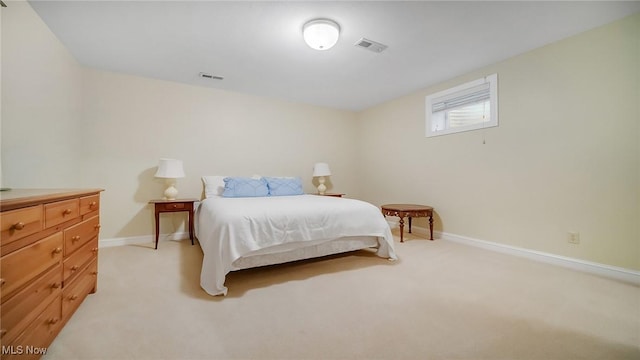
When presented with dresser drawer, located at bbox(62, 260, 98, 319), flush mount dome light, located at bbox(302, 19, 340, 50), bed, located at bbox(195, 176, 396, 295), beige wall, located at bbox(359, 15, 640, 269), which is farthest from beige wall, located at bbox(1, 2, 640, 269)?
flush mount dome light, located at bbox(302, 19, 340, 50)

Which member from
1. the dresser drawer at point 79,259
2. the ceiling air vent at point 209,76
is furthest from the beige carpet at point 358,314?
the ceiling air vent at point 209,76

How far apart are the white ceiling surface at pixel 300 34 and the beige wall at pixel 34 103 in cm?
19

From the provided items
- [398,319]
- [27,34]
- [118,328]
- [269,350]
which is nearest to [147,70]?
[27,34]

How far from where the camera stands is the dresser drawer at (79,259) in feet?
4.74

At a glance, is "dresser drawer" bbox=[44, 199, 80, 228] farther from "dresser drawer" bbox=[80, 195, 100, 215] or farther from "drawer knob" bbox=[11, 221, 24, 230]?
"drawer knob" bbox=[11, 221, 24, 230]

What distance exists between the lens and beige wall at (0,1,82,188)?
6.06 ft

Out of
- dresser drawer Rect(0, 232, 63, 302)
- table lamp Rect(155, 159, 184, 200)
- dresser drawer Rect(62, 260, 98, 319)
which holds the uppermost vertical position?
table lamp Rect(155, 159, 184, 200)

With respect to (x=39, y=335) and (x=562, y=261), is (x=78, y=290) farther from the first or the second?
(x=562, y=261)

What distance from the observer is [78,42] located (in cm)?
257

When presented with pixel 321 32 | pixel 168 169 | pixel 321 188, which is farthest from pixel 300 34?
pixel 321 188

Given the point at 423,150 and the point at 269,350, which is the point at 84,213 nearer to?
the point at 269,350

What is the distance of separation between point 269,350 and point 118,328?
0.93 m

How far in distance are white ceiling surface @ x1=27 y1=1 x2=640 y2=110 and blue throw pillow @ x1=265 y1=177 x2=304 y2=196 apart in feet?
4.80

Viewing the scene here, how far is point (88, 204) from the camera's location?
1754 mm
